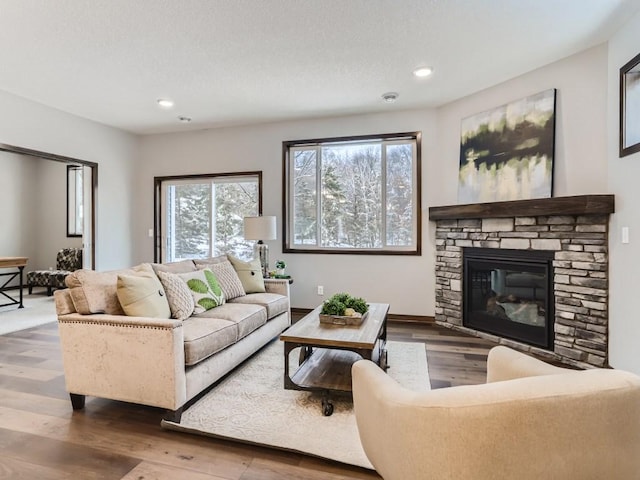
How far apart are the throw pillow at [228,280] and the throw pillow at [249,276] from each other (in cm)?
10

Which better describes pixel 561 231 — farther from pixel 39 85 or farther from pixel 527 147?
pixel 39 85

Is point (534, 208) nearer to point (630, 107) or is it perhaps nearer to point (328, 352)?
point (630, 107)

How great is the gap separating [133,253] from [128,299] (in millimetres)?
3824

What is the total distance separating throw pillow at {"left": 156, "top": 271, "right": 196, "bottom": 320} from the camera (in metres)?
2.61

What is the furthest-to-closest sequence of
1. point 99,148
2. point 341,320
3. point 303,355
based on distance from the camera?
point 99,148, point 303,355, point 341,320

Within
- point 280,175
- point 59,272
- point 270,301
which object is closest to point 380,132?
point 280,175

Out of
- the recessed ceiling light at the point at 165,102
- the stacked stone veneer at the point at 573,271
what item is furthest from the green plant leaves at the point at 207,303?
the stacked stone veneer at the point at 573,271

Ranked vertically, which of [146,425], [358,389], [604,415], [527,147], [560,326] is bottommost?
[146,425]

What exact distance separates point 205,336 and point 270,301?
117 cm

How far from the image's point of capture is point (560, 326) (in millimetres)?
3090

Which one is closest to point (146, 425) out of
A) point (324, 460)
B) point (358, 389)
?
point (324, 460)

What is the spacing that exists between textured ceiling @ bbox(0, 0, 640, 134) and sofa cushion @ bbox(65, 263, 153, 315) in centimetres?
186

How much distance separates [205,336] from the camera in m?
2.26

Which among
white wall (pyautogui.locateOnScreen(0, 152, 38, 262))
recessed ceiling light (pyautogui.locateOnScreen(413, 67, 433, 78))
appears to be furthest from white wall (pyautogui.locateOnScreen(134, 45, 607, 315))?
white wall (pyautogui.locateOnScreen(0, 152, 38, 262))
